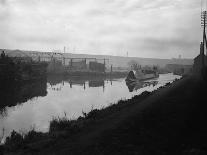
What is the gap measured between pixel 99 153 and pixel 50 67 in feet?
361

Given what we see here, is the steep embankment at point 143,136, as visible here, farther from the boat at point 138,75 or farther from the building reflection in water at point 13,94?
the boat at point 138,75

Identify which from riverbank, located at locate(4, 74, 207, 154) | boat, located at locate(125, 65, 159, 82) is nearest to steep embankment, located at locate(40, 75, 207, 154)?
riverbank, located at locate(4, 74, 207, 154)

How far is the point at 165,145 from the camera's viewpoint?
11.8 meters

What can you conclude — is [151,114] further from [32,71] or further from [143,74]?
[143,74]

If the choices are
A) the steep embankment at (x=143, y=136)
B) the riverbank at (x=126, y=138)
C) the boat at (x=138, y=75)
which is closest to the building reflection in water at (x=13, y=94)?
the riverbank at (x=126, y=138)

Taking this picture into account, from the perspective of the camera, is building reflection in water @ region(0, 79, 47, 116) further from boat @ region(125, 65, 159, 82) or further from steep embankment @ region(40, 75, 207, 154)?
boat @ region(125, 65, 159, 82)

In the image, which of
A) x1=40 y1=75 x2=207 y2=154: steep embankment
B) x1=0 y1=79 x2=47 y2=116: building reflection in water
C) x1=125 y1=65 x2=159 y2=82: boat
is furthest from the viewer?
x1=125 y1=65 x2=159 y2=82: boat

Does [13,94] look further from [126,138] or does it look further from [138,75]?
[138,75]

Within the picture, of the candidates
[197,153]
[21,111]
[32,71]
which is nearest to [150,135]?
[197,153]

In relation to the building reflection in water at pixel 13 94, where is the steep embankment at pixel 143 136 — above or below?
above

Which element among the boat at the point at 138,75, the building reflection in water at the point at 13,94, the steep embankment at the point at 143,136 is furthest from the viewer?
the boat at the point at 138,75

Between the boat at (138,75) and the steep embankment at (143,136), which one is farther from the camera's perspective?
the boat at (138,75)

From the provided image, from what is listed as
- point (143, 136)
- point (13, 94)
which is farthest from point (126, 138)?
point (13, 94)

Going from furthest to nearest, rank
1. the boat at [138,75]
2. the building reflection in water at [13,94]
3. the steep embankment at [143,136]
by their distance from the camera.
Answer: the boat at [138,75]
the building reflection in water at [13,94]
the steep embankment at [143,136]
